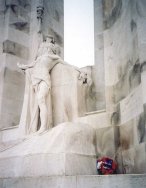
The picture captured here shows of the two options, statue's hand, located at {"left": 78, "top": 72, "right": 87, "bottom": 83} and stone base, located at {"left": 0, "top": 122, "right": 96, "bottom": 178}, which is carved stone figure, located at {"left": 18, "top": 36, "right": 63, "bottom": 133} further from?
stone base, located at {"left": 0, "top": 122, "right": 96, "bottom": 178}

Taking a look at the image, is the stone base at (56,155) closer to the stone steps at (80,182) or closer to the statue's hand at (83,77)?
the stone steps at (80,182)

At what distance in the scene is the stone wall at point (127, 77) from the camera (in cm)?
696

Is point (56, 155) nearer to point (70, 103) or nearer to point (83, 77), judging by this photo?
point (70, 103)

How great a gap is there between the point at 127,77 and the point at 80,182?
138 inches

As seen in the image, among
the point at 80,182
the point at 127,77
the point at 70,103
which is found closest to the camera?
the point at 80,182

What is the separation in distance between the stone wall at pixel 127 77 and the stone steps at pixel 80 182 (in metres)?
1.57

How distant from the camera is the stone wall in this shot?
696 cm

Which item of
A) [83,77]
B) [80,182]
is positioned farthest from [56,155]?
[83,77]

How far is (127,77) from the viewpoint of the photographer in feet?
26.9

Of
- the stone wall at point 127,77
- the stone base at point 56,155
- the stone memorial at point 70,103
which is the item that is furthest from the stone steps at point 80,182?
the stone wall at point 127,77

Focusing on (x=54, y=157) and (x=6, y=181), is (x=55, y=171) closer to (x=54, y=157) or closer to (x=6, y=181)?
(x=54, y=157)

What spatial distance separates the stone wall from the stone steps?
1.57m

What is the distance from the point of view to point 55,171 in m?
6.53

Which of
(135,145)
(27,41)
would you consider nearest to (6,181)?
(135,145)
